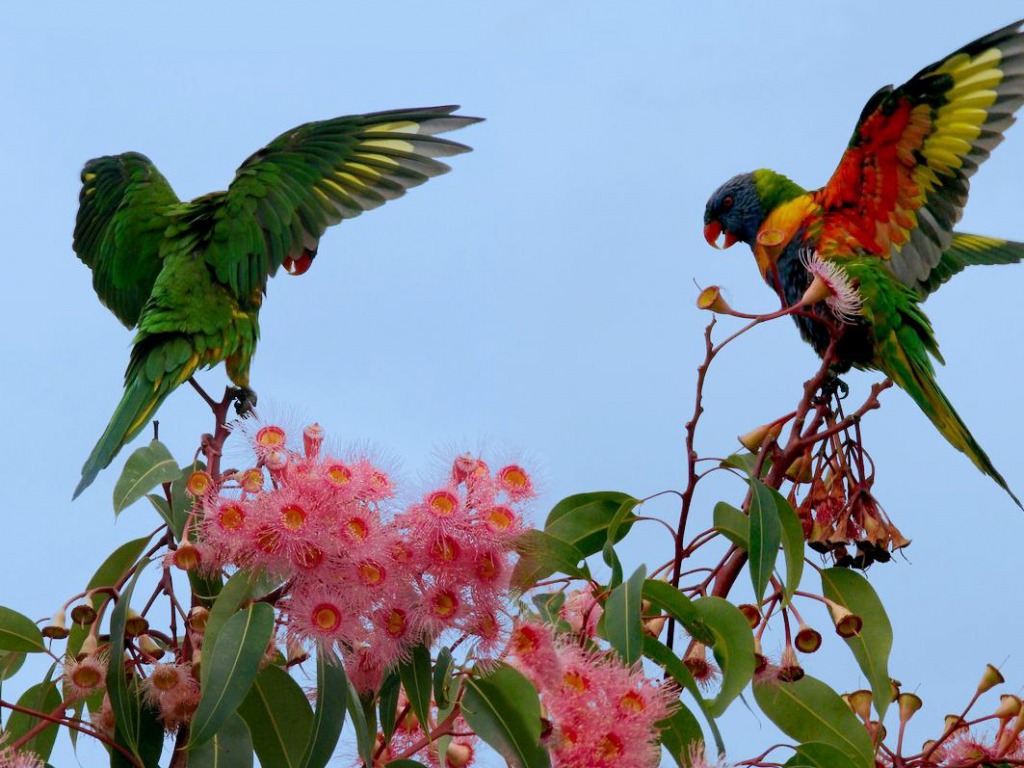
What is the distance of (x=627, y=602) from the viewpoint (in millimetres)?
1497

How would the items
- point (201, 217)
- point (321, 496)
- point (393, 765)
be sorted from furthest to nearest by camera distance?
point (201, 217)
point (393, 765)
point (321, 496)

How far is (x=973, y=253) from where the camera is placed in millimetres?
3529

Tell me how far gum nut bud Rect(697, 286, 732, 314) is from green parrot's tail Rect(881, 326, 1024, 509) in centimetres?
105

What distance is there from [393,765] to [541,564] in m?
0.32

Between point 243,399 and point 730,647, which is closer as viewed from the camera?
point 730,647

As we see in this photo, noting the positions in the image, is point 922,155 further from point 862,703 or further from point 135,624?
point 135,624

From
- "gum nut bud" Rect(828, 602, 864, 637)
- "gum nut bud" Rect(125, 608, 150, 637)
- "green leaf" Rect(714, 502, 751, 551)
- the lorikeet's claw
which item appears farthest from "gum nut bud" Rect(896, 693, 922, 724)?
the lorikeet's claw

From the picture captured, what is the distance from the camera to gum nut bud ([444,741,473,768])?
1643 millimetres

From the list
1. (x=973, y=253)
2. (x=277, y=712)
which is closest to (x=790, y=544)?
(x=277, y=712)

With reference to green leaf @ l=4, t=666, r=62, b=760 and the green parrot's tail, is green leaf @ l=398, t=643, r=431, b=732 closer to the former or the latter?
green leaf @ l=4, t=666, r=62, b=760

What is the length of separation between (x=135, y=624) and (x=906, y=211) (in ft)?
7.27

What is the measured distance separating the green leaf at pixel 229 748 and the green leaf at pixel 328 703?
129 mm

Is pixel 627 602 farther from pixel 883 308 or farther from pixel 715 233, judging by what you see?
pixel 715 233

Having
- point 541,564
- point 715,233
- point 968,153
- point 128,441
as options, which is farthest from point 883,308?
point 128,441
